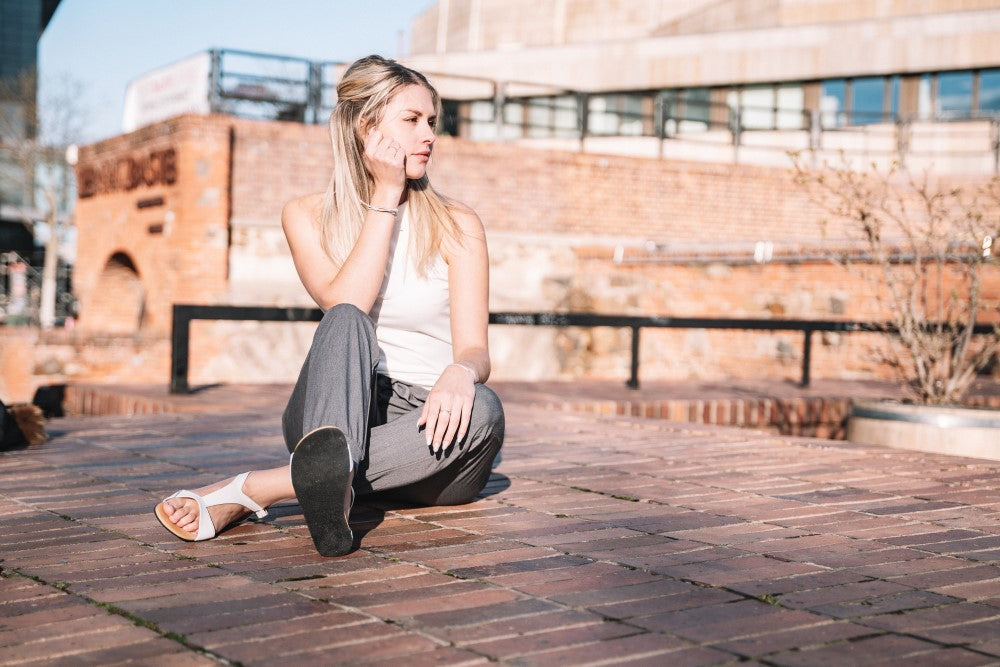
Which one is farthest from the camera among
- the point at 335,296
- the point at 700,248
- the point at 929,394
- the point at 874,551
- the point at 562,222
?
the point at 562,222

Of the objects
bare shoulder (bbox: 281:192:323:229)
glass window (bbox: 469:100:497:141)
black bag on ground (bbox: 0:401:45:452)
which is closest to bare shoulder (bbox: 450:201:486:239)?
bare shoulder (bbox: 281:192:323:229)

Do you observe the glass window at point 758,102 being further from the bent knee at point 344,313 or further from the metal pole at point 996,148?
the bent knee at point 344,313

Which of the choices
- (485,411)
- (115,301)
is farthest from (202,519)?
(115,301)

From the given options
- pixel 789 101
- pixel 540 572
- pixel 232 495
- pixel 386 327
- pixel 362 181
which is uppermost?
pixel 789 101

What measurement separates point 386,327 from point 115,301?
1514 centimetres

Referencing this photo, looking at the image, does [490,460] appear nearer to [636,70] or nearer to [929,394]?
[929,394]

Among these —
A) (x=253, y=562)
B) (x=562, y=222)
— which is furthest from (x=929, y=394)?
(x=562, y=222)

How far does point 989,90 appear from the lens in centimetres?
2697

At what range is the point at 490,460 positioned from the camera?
3.36 metres

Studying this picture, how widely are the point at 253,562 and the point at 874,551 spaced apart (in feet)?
5.34

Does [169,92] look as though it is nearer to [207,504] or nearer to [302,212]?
[302,212]

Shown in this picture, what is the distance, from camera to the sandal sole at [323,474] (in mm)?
2670

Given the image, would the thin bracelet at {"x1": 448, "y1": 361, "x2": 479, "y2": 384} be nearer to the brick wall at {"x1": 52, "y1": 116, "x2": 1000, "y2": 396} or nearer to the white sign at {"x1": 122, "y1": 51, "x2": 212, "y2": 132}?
the brick wall at {"x1": 52, "y1": 116, "x2": 1000, "y2": 396}

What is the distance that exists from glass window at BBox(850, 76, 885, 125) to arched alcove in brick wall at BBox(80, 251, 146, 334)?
18567 millimetres
